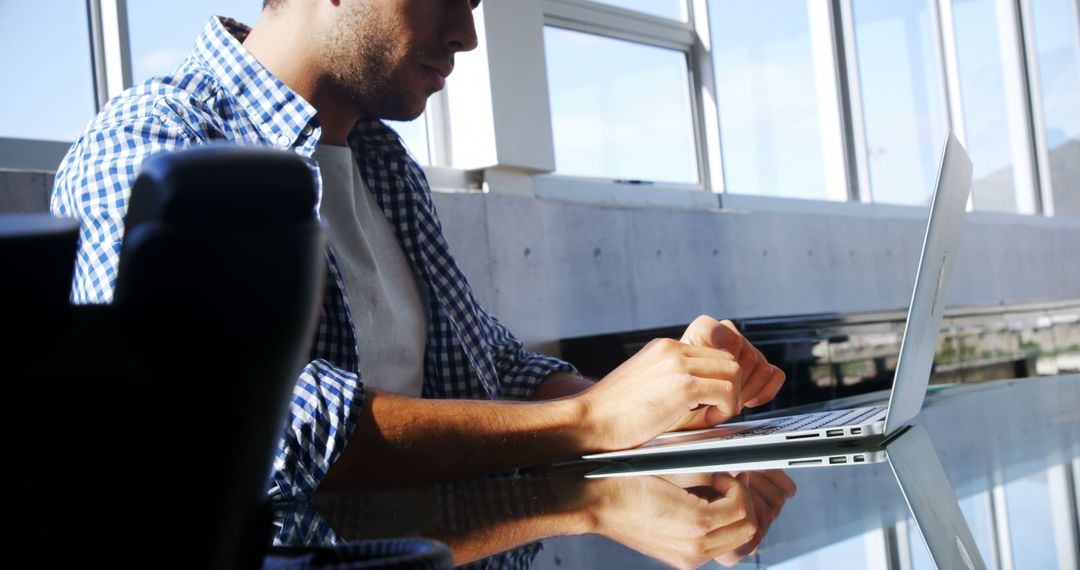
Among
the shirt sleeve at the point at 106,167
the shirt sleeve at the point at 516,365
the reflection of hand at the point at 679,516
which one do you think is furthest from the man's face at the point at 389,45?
the reflection of hand at the point at 679,516

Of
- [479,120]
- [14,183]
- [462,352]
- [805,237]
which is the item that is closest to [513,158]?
[479,120]

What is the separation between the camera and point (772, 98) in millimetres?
5594

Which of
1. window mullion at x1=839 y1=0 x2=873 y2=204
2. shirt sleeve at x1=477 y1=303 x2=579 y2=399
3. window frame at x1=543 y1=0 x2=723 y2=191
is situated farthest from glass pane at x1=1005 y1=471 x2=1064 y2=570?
window mullion at x1=839 y1=0 x2=873 y2=204

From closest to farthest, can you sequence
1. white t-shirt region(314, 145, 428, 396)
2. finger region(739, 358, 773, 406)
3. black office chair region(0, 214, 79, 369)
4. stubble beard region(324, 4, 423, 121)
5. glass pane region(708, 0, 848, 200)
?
black office chair region(0, 214, 79, 369)
finger region(739, 358, 773, 406)
white t-shirt region(314, 145, 428, 396)
stubble beard region(324, 4, 423, 121)
glass pane region(708, 0, 848, 200)

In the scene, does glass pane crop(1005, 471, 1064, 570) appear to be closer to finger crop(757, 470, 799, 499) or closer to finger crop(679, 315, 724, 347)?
finger crop(757, 470, 799, 499)

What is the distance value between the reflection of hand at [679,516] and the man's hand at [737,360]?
0.38 m

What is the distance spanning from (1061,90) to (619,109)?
5208 millimetres

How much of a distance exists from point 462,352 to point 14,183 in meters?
1.14

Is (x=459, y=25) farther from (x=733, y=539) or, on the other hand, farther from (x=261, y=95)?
(x=733, y=539)

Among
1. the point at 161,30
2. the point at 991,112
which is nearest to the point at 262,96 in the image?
the point at 161,30

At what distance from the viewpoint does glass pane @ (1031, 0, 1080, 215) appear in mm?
7867

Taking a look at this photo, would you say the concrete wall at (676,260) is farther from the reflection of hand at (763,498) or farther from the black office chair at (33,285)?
the black office chair at (33,285)

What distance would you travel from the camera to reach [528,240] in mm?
3641

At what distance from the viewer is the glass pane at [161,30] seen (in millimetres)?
2549
